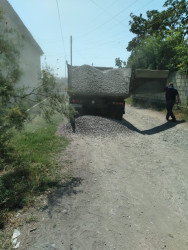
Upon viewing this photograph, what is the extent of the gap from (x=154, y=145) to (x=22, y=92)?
4072 mm

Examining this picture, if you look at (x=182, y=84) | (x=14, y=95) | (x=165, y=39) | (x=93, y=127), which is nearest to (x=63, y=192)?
(x=14, y=95)

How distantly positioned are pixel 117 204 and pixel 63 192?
0.94 metres

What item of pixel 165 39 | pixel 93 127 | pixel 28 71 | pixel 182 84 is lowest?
pixel 93 127

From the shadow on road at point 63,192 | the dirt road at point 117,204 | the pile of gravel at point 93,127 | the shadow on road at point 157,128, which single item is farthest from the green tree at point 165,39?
Answer: the shadow on road at point 63,192

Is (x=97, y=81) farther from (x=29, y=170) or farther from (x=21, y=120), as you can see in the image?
(x=29, y=170)

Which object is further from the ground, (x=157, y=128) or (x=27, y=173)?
(x=27, y=173)

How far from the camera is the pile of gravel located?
6.73 metres

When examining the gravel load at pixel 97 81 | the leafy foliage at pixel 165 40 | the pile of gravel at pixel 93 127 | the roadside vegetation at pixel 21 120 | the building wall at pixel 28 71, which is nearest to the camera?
the roadside vegetation at pixel 21 120

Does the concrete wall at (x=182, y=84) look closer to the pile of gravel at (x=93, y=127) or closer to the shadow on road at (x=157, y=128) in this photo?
the shadow on road at (x=157, y=128)

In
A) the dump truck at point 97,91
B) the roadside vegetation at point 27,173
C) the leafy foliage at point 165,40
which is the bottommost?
the roadside vegetation at point 27,173

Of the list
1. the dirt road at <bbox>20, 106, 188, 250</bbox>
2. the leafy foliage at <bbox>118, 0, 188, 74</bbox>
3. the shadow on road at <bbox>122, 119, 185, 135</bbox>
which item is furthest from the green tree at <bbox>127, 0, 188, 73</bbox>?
the dirt road at <bbox>20, 106, 188, 250</bbox>

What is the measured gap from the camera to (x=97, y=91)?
7633 mm

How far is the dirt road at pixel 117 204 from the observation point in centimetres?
224

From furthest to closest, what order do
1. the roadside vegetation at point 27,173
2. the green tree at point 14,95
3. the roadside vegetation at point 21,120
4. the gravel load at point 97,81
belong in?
the gravel load at point 97,81
the green tree at point 14,95
the roadside vegetation at point 21,120
the roadside vegetation at point 27,173
